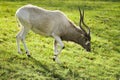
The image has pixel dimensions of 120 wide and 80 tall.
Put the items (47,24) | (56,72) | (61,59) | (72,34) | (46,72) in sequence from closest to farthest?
1. (46,72)
2. (56,72)
3. (47,24)
4. (72,34)
5. (61,59)

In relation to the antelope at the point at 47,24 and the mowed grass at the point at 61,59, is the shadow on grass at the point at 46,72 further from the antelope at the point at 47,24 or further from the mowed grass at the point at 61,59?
the antelope at the point at 47,24

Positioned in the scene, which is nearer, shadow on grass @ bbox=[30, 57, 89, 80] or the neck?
shadow on grass @ bbox=[30, 57, 89, 80]

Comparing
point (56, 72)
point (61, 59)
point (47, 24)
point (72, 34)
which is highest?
point (47, 24)

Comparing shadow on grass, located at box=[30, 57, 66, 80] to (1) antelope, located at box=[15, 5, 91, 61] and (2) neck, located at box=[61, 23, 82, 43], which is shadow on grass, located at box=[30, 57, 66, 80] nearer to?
(1) antelope, located at box=[15, 5, 91, 61]

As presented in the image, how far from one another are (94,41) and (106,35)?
9.84 ft

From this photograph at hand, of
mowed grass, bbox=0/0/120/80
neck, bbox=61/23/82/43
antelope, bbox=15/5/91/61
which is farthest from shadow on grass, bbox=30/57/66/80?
neck, bbox=61/23/82/43

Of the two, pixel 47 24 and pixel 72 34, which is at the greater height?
pixel 47 24

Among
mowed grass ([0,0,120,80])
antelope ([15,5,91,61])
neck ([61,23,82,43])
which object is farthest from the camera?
neck ([61,23,82,43])

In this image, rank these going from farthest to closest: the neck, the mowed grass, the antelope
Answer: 1. the neck
2. the antelope
3. the mowed grass

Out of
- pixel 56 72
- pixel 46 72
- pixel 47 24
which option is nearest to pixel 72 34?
pixel 47 24

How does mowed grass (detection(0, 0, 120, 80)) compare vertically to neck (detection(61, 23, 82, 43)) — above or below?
below

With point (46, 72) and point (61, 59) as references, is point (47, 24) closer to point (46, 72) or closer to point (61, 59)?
point (61, 59)

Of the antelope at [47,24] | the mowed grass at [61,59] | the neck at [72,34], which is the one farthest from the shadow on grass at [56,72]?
the neck at [72,34]

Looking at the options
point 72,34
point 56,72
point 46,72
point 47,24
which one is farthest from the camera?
point 72,34
